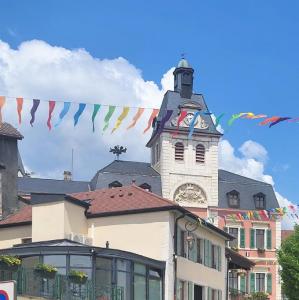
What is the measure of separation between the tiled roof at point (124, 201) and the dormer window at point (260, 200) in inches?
1495

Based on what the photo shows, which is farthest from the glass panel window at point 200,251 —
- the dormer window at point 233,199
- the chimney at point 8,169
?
the dormer window at point 233,199

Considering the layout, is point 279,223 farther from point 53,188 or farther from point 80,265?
point 80,265

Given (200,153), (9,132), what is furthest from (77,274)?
(200,153)

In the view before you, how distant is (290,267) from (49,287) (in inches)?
1194

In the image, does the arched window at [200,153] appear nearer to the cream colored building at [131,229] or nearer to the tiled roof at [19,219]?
the cream colored building at [131,229]

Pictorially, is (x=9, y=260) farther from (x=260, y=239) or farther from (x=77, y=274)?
(x=260, y=239)

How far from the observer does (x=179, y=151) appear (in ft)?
226

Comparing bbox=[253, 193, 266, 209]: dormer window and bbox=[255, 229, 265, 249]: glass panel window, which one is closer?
bbox=[255, 229, 265, 249]: glass panel window

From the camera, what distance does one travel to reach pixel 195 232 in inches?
1270

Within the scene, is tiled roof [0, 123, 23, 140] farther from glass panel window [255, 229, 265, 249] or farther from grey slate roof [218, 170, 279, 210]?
glass panel window [255, 229, 265, 249]

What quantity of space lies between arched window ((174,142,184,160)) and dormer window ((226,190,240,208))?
577 centimetres

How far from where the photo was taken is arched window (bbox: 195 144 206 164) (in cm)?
6906

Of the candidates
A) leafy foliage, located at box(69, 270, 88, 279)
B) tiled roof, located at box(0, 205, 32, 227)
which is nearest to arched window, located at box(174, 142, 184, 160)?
tiled roof, located at box(0, 205, 32, 227)

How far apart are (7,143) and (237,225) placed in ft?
111
